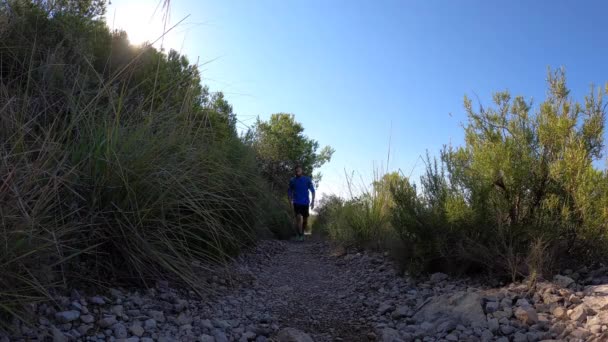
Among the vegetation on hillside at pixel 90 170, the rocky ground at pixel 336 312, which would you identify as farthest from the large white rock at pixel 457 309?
the vegetation on hillside at pixel 90 170

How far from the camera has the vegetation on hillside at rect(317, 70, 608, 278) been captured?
14.6ft

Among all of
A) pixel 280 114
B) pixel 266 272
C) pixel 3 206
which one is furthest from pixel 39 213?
pixel 280 114

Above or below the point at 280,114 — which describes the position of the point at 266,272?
below

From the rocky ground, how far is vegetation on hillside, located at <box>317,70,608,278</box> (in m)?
0.29

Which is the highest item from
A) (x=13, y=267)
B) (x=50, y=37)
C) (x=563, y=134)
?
(x=50, y=37)

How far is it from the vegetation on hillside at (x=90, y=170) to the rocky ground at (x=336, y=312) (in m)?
0.20

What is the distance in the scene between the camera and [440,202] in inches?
213

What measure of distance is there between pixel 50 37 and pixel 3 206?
2.75 meters

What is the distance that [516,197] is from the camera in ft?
16.3

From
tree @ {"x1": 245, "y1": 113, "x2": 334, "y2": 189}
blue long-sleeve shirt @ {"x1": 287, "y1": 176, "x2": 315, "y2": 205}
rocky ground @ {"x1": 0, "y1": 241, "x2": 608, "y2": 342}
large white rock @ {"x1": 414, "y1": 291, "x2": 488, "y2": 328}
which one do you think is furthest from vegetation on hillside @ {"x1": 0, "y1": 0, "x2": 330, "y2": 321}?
tree @ {"x1": 245, "y1": 113, "x2": 334, "y2": 189}

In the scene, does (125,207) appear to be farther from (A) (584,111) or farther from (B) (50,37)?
(A) (584,111)

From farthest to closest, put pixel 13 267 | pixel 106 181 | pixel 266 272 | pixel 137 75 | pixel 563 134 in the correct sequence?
pixel 266 272, pixel 137 75, pixel 563 134, pixel 106 181, pixel 13 267

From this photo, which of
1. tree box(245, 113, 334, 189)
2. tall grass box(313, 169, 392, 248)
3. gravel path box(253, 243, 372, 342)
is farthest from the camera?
tree box(245, 113, 334, 189)

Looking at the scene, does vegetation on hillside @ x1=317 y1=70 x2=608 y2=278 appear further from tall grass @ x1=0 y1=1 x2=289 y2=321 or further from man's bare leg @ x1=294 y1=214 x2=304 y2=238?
man's bare leg @ x1=294 y1=214 x2=304 y2=238
